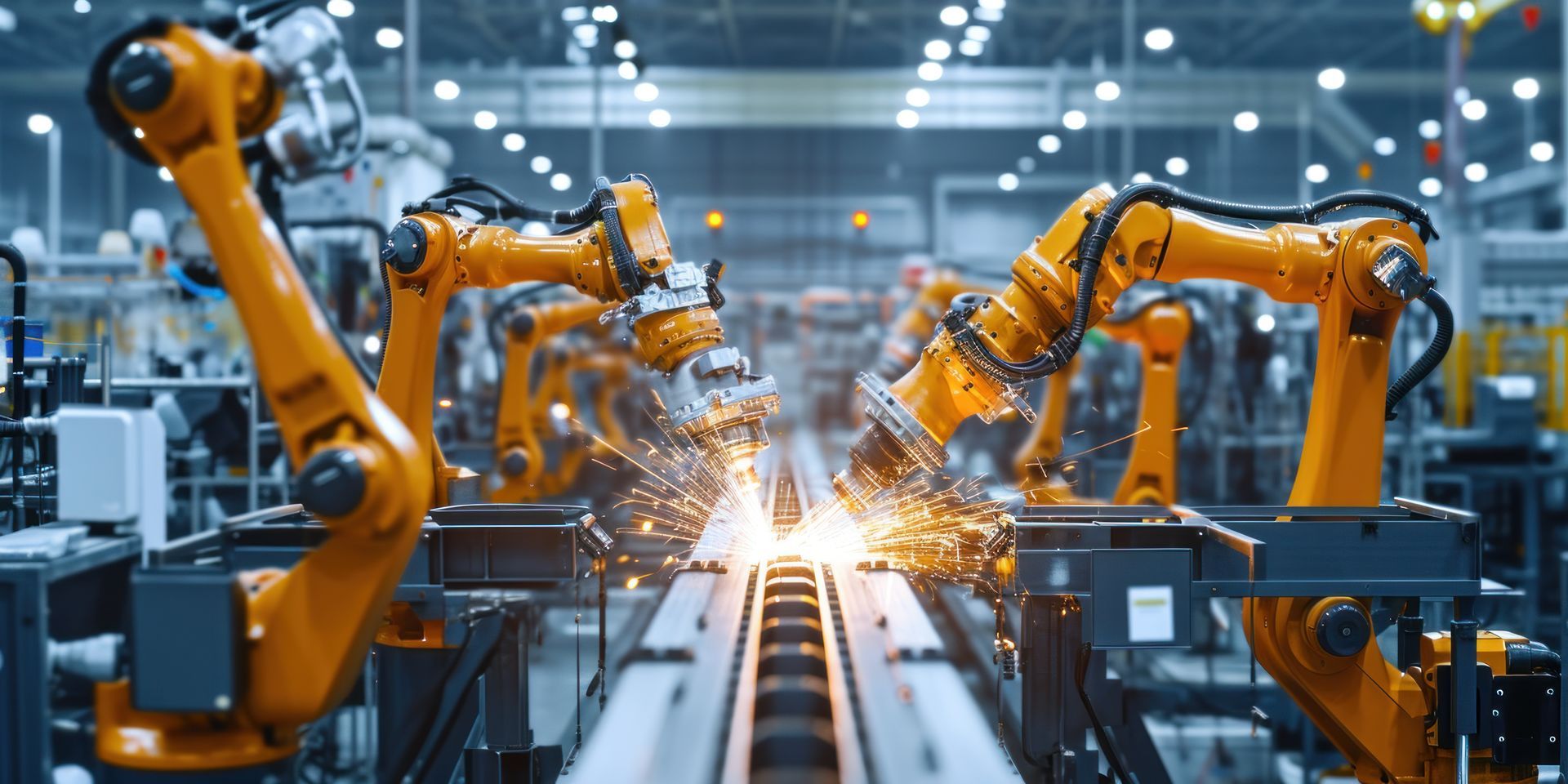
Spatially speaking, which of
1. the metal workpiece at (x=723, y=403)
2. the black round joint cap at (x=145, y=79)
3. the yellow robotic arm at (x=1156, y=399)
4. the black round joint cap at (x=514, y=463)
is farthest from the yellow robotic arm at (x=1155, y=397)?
the black round joint cap at (x=145, y=79)

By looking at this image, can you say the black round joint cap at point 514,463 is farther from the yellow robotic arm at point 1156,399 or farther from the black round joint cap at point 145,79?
the black round joint cap at point 145,79

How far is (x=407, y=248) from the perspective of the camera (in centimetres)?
319

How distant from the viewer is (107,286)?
282 inches

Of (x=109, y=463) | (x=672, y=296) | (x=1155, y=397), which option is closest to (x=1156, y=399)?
(x=1155, y=397)

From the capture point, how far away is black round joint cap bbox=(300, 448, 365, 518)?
6.30 feet

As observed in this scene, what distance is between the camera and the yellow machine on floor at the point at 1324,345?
9.42 ft

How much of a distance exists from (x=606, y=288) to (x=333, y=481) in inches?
55.0

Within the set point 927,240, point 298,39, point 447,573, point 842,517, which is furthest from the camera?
point 927,240

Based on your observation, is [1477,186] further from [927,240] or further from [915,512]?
[915,512]

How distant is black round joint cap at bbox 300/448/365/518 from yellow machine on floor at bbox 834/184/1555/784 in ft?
4.77

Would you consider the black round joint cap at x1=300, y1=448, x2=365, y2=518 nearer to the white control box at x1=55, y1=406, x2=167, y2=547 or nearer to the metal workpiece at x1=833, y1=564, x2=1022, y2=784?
the white control box at x1=55, y1=406, x2=167, y2=547

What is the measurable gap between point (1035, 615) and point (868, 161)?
11.3 meters

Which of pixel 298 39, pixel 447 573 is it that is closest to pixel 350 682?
pixel 447 573

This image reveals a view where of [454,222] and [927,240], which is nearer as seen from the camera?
[454,222]
